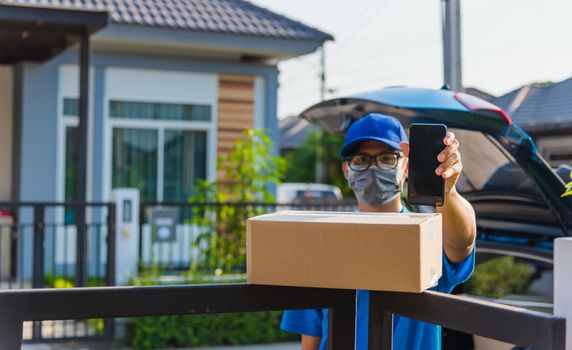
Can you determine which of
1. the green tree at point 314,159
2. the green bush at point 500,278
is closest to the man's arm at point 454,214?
the green bush at point 500,278

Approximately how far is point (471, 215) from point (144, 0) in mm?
11204

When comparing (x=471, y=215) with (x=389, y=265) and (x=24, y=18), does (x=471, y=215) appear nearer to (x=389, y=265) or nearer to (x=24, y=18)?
(x=389, y=265)

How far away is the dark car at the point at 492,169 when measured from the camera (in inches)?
157

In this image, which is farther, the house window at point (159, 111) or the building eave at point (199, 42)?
the house window at point (159, 111)

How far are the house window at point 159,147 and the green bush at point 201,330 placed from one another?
14.0ft

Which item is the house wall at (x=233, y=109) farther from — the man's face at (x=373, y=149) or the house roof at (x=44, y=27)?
the man's face at (x=373, y=149)

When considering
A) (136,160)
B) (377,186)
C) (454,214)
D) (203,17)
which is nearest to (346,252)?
(454,214)

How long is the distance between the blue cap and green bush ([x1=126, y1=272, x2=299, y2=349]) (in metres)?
5.47

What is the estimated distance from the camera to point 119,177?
12.9 meters

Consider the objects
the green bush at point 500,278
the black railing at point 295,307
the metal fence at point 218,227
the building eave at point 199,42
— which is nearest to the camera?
the black railing at point 295,307

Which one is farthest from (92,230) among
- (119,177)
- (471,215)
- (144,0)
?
(471,215)

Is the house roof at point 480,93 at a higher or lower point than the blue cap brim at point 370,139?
higher

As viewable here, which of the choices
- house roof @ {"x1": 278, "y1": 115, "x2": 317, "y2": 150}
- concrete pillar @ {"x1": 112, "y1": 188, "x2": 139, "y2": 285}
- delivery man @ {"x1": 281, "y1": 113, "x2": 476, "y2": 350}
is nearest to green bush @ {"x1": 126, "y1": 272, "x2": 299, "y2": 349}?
concrete pillar @ {"x1": 112, "y1": 188, "x2": 139, "y2": 285}

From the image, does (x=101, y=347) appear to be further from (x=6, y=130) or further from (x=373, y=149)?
(x=373, y=149)
